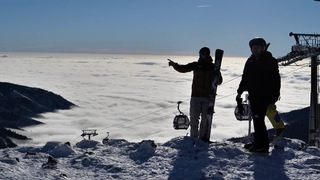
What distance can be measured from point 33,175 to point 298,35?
66.9 ft

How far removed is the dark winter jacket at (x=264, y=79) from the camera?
8.96 meters

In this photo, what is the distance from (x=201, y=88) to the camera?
10.8 meters

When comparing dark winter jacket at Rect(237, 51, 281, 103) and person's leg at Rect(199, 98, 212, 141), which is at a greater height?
dark winter jacket at Rect(237, 51, 281, 103)

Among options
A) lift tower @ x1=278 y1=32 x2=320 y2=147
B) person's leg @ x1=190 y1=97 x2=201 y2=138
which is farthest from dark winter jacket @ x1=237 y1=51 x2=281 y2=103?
lift tower @ x1=278 y1=32 x2=320 y2=147

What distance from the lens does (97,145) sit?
34.9 ft

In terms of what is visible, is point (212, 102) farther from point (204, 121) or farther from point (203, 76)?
point (203, 76)

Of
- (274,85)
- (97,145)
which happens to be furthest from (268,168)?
(97,145)

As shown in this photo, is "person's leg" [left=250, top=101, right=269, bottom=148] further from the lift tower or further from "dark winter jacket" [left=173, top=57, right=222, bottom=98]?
the lift tower

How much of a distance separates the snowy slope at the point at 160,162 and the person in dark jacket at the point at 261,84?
0.56 metres

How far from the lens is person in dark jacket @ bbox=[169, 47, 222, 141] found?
1077cm

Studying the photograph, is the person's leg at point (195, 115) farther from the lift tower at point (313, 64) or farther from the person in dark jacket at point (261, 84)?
the lift tower at point (313, 64)

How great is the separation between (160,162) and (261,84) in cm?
302

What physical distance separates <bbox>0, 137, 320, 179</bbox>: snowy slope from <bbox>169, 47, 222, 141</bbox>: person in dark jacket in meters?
0.82

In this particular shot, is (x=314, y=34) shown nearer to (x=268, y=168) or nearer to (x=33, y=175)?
(x=268, y=168)
